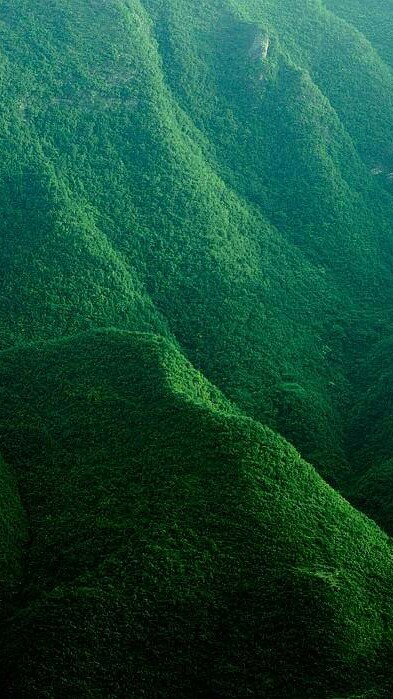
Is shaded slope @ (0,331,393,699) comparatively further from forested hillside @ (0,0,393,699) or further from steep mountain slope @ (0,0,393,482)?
steep mountain slope @ (0,0,393,482)

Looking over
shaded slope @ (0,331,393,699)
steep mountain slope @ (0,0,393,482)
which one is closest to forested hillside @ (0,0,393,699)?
shaded slope @ (0,331,393,699)

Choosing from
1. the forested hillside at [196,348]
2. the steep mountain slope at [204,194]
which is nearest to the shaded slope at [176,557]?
the forested hillside at [196,348]

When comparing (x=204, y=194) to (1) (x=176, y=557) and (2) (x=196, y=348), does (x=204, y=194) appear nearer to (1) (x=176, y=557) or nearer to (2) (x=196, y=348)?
(2) (x=196, y=348)

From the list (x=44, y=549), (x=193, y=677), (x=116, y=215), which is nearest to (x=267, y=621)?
(x=193, y=677)

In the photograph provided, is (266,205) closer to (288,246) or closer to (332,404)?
(288,246)

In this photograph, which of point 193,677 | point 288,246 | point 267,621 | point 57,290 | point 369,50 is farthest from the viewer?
point 369,50

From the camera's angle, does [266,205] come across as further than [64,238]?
Yes

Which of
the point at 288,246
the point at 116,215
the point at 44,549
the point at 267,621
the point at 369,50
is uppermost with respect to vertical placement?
the point at 369,50
